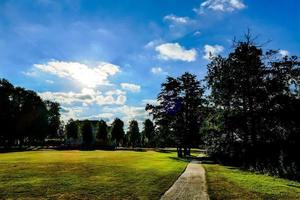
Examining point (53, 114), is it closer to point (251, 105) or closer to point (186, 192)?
point (251, 105)

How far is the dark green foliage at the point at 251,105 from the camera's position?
37.6m

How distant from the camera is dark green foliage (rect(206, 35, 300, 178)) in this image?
37562mm

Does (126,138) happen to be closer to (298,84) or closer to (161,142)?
(161,142)

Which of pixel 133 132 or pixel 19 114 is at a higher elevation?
pixel 19 114

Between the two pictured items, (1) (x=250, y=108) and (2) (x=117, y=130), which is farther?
(2) (x=117, y=130)

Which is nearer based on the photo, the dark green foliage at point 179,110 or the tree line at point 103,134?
the dark green foliage at point 179,110

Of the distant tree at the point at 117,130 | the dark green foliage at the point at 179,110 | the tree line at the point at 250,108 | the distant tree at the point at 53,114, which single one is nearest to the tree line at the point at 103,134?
the distant tree at the point at 117,130

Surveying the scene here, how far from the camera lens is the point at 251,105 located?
3978 cm

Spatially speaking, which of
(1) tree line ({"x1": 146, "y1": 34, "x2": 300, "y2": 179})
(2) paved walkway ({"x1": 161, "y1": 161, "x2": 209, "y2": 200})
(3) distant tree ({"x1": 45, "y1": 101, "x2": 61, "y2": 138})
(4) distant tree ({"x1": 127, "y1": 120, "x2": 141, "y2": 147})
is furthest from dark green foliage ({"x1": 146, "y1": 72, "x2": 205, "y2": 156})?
(4) distant tree ({"x1": 127, "y1": 120, "x2": 141, "y2": 147})

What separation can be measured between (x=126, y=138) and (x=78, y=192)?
136687 millimetres

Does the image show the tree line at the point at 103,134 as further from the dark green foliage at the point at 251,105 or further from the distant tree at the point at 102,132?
the dark green foliage at the point at 251,105

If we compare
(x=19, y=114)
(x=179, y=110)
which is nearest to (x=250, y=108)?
(x=179, y=110)

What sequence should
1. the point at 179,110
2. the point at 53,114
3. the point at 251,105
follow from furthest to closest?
the point at 53,114, the point at 179,110, the point at 251,105

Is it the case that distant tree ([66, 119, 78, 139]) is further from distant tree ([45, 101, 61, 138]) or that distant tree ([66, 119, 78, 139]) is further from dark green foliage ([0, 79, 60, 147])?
dark green foliage ([0, 79, 60, 147])
